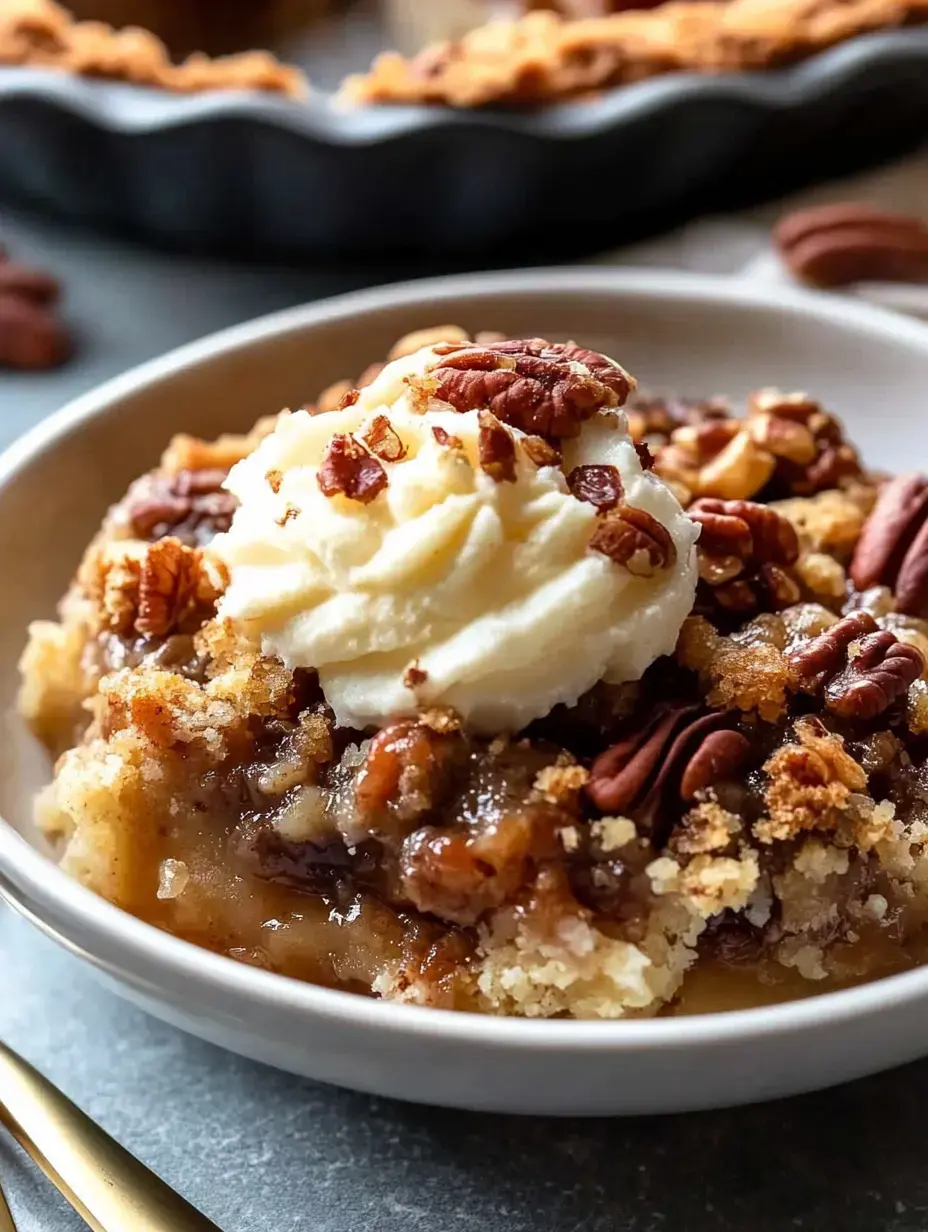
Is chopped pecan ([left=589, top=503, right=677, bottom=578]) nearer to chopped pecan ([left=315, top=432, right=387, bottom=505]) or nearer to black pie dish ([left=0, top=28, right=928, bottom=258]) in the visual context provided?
chopped pecan ([left=315, top=432, right=387, bottom=505])

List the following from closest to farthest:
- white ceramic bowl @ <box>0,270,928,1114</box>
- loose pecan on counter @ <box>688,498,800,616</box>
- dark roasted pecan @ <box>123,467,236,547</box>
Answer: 1. white ceramic bowl @ <box>0,270,928,1114</box>
2. loose pecan on counter @ <box>688,498,800,616</box>
3. dark roasted pecan @ <box>123,467,236,547</box>

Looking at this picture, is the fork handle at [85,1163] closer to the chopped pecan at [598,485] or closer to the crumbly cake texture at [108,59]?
the chopped pecan at [598,485]

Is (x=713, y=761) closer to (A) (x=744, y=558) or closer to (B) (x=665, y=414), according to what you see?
(A) (x=744, y=558)

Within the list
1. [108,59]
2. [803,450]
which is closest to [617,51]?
[108,59]


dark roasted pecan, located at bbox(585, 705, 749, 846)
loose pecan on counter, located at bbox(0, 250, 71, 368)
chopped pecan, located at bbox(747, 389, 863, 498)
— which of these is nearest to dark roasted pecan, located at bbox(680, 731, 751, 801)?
dark roasted pecan, located at bbox(585, 705, 749, 846)

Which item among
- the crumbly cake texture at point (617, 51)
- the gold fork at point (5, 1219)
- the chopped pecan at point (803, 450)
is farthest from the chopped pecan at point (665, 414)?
the gold fork at point (5, 1219)

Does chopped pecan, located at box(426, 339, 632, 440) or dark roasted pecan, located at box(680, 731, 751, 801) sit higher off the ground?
chopped pecan, located at box(426, 339, 632, 440)
